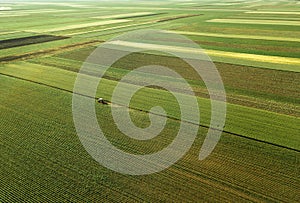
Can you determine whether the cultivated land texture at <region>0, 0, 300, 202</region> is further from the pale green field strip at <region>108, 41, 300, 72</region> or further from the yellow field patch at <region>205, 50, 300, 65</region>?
the pale green field strip at <region>108, 41, 300, 72</region>

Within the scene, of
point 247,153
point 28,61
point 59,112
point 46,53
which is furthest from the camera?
point 46,53

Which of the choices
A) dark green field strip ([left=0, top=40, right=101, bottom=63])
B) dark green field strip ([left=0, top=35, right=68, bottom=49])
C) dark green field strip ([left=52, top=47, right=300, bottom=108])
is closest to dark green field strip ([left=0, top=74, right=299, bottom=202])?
dark green field strip ([left=52, top=47, right=300, bottom=108])

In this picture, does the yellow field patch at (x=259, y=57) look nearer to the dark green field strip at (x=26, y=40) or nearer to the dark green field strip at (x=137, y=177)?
the dark green field strip at (x=137, y=177)

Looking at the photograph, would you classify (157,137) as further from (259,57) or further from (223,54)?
(223,54)

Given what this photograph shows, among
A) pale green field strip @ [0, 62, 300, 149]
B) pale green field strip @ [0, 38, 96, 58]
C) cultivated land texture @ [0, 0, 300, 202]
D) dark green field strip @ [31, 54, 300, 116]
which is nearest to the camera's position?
cultivated land texture @ [0, 0, 300, 202]

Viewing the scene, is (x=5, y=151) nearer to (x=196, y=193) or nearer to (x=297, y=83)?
(x=196, y=193)

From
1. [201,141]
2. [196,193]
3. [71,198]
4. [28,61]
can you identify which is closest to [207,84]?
[201,141]
